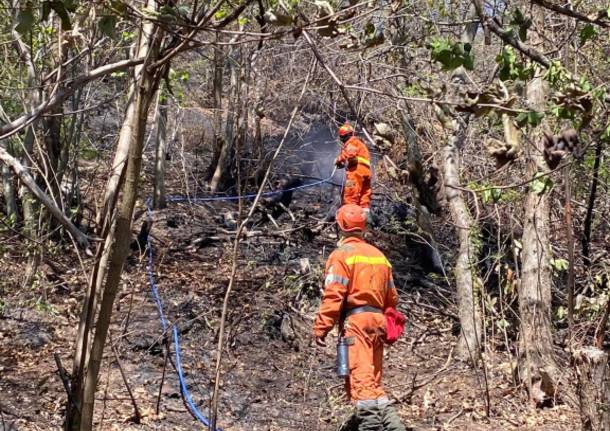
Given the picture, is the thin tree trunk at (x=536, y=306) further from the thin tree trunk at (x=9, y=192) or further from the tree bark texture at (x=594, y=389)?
the thin tree trunk at (x=9, y=192)

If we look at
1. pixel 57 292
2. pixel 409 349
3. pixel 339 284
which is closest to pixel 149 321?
pixel 57 292

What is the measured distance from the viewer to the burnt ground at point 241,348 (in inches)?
271

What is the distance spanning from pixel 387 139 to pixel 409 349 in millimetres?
7128

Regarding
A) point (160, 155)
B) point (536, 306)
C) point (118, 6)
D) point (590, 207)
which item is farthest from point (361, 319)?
point (160, 155)

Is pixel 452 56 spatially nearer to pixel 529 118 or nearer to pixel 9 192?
pixel 529 118

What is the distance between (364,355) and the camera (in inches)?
210

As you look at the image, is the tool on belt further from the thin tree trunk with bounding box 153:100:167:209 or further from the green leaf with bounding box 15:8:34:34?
the thin tree trunk with bounding box 153:100:167:209

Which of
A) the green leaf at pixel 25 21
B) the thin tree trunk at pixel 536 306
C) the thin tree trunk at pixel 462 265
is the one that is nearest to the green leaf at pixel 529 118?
the green leaf at pixel 25 21

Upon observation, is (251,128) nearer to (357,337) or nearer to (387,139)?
(357,337)

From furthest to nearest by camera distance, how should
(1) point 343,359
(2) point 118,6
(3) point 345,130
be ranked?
(3) point 345,130, (1) point 343,359, (2) point 118,6

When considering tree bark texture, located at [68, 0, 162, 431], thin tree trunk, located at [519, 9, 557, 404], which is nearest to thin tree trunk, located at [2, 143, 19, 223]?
thin tree trunk, located at [519, 9, 557, 404]

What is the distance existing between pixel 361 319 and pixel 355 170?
16.3 feet

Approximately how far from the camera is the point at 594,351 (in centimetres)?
519

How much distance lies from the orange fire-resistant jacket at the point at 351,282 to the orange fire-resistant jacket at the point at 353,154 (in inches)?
184
